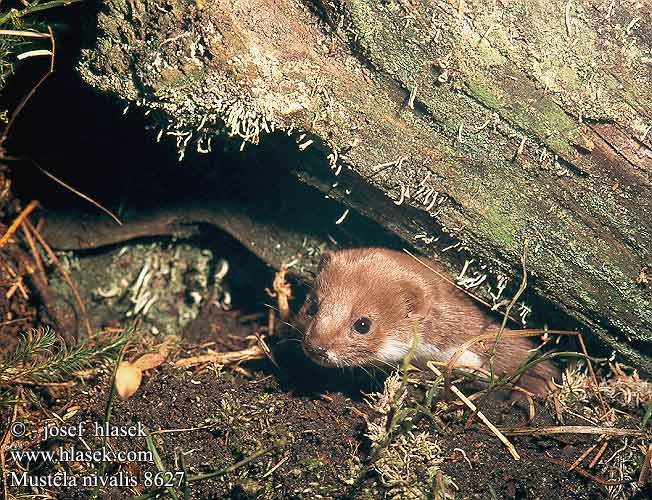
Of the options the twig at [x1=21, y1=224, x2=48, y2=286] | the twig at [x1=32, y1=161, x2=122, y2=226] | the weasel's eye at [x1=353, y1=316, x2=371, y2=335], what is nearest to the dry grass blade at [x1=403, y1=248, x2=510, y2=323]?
the weasel's eye at [x1=353, y1=316, x2=371, y2=335]

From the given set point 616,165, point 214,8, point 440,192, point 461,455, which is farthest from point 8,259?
point 616,165

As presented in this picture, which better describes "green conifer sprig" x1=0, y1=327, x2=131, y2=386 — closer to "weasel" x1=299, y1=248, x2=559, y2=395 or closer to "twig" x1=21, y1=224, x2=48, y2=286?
"twig" x1=21, y1=224, x2=48, y2=286

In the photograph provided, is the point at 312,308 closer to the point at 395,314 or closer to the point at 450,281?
the point at 395,314

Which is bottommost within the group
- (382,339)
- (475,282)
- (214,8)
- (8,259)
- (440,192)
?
(8,259)

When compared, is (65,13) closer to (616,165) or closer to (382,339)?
(382,339)

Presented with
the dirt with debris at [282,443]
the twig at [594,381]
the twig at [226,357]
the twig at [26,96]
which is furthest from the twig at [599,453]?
the twig at [26,96]

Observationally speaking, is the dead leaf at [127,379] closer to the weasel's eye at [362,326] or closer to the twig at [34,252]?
the twig at [34,252]
